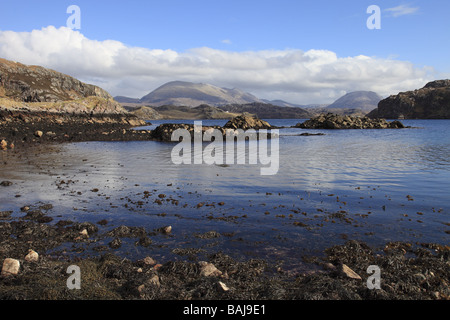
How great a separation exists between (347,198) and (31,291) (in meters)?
18.1

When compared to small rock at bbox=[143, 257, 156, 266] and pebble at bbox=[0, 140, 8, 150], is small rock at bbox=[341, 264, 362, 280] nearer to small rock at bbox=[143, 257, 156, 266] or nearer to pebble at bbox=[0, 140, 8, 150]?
small rock at bbox=[143, 257, 156, 266]

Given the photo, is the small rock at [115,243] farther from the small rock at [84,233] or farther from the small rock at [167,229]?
the small rock at [167,229]

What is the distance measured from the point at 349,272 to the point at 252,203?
30.8ft

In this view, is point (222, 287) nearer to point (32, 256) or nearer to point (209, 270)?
point (209, 270)

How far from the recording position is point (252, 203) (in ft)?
61.4

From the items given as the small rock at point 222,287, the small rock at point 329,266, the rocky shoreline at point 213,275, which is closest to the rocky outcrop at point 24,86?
the rocky shoreline at point 213,275

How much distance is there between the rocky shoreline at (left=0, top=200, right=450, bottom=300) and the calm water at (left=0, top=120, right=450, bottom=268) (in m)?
0.93

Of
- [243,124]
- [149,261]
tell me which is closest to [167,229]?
[149,261]

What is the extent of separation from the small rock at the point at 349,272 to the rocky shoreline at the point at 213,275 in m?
0.03

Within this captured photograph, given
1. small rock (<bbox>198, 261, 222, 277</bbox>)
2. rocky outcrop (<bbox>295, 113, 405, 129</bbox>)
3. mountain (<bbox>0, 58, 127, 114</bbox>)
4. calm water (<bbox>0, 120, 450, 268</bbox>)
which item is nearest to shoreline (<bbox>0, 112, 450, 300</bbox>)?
small rock (<bbox>198, 261, 222, 277</bbox>)

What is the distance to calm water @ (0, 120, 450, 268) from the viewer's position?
12.9 m

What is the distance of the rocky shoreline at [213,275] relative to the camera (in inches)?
332
